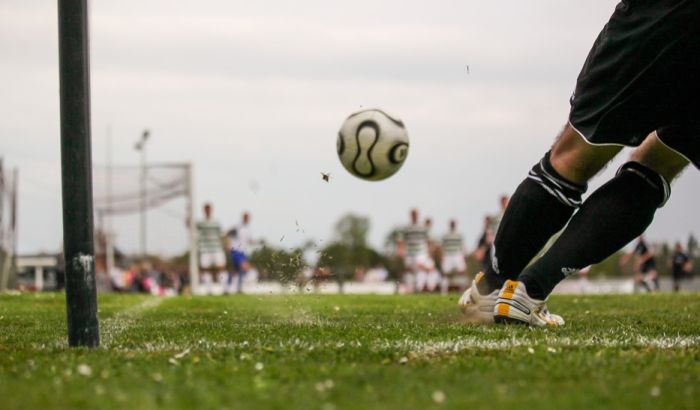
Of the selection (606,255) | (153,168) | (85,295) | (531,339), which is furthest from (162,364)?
(153,168)

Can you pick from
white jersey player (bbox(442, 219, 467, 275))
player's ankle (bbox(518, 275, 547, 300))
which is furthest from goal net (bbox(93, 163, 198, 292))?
player's ankle (bbox(518, 275, 547, 300))

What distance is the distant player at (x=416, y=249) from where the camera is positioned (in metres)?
26.0

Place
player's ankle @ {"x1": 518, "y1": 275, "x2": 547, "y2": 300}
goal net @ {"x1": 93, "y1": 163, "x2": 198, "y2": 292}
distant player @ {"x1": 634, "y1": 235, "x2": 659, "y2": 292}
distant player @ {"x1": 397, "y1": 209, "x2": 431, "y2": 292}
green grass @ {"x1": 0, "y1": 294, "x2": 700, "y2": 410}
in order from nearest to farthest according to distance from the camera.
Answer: green grass @ {"x1": 0, "y1": 294, "x2": 700, "y2": 410}
player's ankle @ {"x1": 518, "y1": 275, "x2": 547, "y2": 300}
distant player @ {"x1": 397, "y1": 209, "x2": 431, "y2": 292}
distant player @ {"x1": 634, "y1": 235, "x2": 659, "y2": 292}
goal net @ {"x1": 93, "y1": 163, "x2": 198, "y2": 292}

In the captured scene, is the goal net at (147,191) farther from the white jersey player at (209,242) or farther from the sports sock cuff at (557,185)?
the sports sock cuff at (557,185)

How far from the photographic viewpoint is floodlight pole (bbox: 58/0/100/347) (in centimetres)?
414

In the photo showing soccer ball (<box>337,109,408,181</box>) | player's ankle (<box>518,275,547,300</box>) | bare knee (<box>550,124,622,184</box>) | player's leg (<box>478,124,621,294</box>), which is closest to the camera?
bare knee (<box>550,124,622,184</box>)

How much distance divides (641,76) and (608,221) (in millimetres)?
916

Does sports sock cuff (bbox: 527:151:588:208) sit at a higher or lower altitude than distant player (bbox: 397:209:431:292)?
higher

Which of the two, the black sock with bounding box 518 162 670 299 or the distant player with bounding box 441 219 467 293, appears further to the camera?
the distant player with bounding box 441 219 467 293

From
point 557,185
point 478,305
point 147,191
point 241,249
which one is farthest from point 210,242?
point 557,185

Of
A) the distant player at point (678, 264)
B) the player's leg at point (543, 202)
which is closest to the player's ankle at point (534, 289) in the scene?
the player's leg at point (543, 202)

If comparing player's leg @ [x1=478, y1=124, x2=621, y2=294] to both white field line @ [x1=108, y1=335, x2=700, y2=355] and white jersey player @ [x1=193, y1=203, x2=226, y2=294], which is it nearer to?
white field line @ [x1=108, y1=335, x2=700, y2=355]

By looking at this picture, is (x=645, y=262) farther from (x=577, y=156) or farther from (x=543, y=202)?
(x=577, y=156)

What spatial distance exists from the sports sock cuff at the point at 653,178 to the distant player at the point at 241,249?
1754 centimetres
